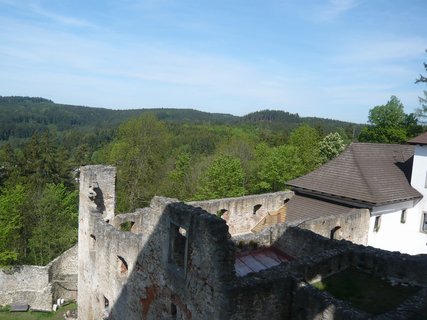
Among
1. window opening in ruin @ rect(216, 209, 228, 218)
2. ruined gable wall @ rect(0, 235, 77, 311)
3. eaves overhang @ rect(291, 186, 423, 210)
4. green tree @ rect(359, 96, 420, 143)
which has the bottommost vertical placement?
ruined gable wall @ rect(0, 235, 77, 311)

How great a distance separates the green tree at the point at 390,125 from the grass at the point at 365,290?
2974cm

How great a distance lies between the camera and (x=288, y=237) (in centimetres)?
1494

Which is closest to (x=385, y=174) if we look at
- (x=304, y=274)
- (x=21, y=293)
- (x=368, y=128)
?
(x=304, y=274)

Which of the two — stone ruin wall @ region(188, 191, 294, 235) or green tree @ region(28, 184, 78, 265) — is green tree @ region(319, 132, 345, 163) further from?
green tree @ region(28, 184, 78, 265)

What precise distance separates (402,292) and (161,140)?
3751 cm

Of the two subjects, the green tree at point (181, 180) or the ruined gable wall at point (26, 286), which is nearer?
the ruined gable wall at point (26, 286)

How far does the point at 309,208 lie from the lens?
69.5 feet

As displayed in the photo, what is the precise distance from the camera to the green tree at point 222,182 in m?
33.9

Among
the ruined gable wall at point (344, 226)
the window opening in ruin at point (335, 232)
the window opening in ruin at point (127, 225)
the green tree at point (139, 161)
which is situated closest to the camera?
the ruined gable wall at point (344, 226)

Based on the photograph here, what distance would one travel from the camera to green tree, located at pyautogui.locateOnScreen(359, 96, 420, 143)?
38000 millimetres

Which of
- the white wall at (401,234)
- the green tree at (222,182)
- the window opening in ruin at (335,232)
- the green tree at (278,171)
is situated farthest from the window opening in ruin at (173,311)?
the green tree at (278,171)

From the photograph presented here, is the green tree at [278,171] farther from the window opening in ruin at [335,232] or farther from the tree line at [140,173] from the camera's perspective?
the window opening in ruin at [335,232]

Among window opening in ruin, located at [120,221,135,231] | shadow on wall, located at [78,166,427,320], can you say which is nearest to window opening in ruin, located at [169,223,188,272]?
shadow on wall, located at [78,166,427,320]

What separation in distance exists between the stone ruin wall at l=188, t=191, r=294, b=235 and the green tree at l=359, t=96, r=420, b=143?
20.8 m
